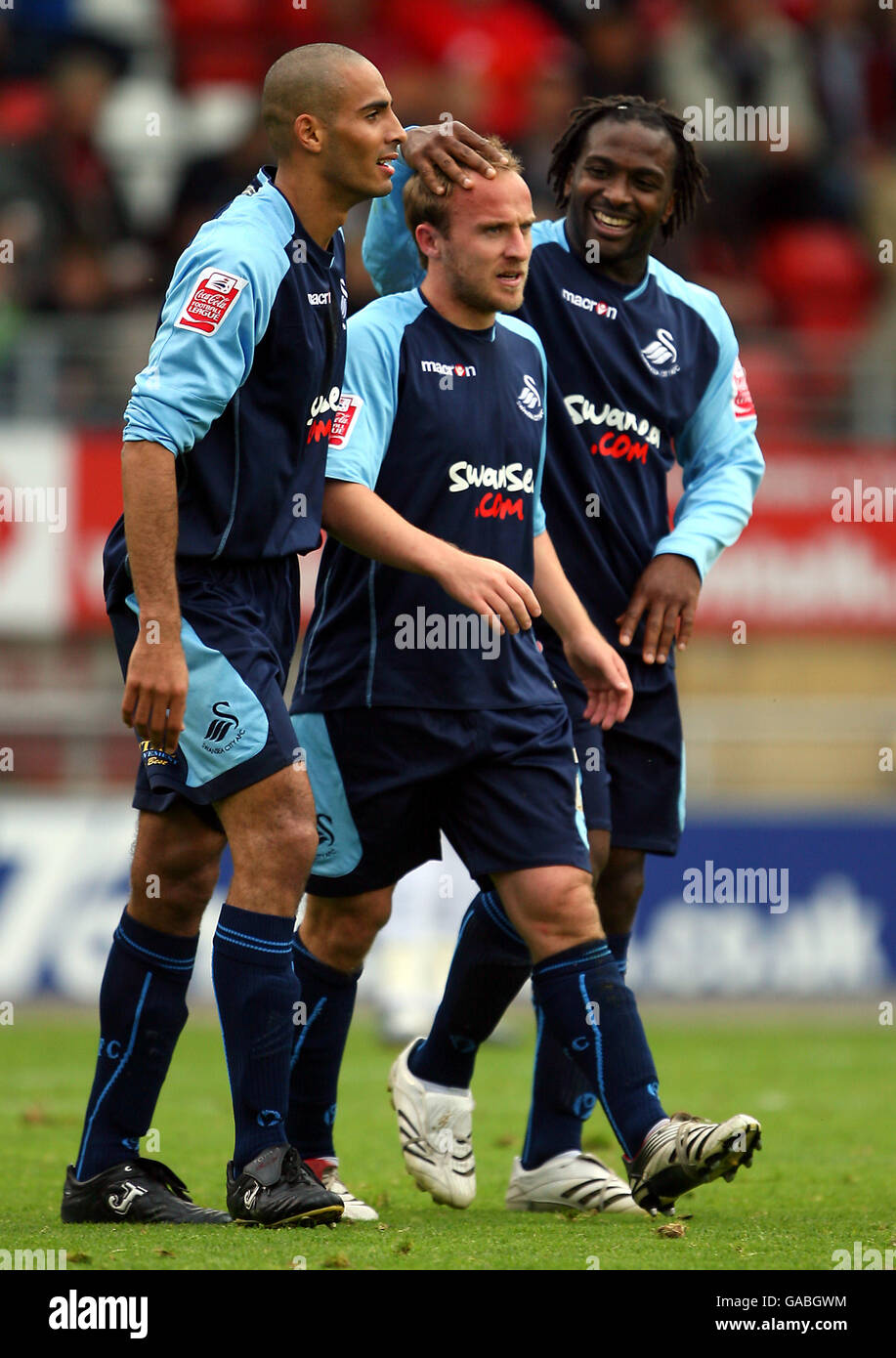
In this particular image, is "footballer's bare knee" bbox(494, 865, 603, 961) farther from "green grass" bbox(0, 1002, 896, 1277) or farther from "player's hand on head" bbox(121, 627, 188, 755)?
"player's hand on head" bbox(121, 627, 188, 755)

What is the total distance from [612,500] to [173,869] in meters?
1.58

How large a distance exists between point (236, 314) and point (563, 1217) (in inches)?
87.8

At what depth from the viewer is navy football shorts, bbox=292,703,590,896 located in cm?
443

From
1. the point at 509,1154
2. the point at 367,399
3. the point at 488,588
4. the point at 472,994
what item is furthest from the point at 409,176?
the point at 509,1154

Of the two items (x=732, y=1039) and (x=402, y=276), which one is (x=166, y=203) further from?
(x=402, y=276)

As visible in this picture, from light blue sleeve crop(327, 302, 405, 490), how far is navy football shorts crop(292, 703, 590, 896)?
573 millimetres

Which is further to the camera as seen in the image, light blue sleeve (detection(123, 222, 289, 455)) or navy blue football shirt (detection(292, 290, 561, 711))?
navy blue football shirt (detection(292, 290, 561, 711))

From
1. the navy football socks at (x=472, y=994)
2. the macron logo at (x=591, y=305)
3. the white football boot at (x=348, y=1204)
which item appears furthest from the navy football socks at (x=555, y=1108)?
the macron logo at (x=591, y=305)

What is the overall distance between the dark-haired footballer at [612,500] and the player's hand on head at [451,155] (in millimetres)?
292

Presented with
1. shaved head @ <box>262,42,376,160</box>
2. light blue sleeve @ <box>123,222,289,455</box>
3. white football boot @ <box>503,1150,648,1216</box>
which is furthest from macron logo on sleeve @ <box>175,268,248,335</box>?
white football boot @ <box>503,1150,648,1216</box>

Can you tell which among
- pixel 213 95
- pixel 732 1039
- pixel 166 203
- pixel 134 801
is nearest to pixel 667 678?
pixel 134 801

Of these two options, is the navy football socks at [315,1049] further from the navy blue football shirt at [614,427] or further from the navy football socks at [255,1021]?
the navy blue football shirt at [614,427]

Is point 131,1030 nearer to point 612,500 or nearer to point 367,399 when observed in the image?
point 367,399

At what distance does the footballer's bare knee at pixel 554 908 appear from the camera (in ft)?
14.4
